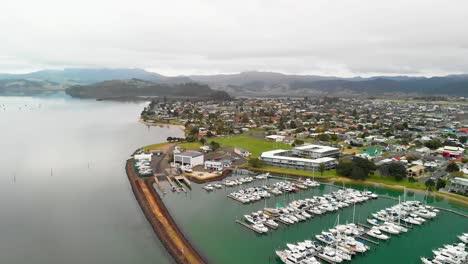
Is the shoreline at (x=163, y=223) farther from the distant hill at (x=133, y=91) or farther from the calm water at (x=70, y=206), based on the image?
the distant hill at (x=133, y=91)

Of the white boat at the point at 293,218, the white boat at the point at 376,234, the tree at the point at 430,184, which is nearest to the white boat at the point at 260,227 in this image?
the white boat at the point at 293,218

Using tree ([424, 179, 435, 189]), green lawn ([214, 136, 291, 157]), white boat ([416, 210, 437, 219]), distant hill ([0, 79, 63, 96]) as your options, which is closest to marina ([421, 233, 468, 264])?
white boat ([416, 210, 437, 219])

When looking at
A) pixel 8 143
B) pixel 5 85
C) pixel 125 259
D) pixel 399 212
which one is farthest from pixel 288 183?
pixel 5 85

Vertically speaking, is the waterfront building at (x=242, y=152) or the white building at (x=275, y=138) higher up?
the white building at (x=275, y=138)

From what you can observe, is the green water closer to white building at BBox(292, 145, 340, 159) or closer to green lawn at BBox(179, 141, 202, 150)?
white building at BBox(292, 145, 340, 159)

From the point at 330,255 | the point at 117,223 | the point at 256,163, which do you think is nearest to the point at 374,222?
the point at 330,255

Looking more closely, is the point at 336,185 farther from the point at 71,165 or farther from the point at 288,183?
the point at 71,165
